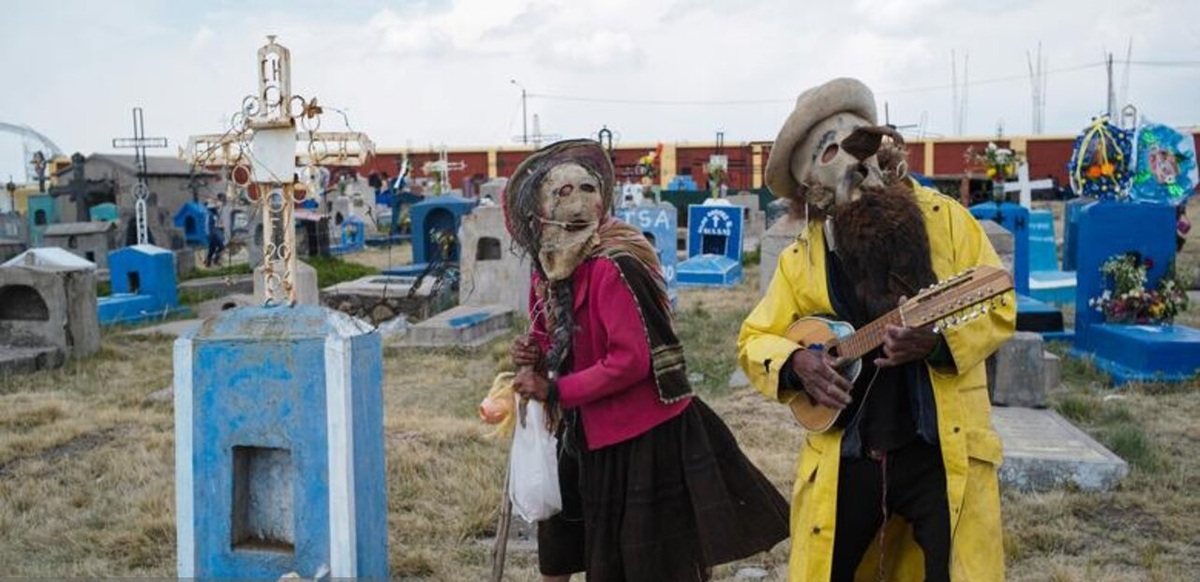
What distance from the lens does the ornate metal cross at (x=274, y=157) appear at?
3660mm

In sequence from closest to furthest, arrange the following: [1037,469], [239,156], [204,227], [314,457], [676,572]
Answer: [676,572] < [314,457] < [239,156] < [1037,469] < [204,227]

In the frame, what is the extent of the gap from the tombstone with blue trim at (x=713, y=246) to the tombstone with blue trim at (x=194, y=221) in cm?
1304

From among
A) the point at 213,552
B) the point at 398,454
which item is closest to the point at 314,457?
the point at 213,552

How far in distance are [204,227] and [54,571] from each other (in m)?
21.6

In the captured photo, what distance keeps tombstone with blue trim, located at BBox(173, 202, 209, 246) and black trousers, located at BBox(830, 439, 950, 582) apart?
23.9 m

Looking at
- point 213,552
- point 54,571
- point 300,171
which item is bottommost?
point 54,571

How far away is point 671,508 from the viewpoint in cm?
327

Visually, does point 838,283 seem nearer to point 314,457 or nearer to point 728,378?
point 314,457

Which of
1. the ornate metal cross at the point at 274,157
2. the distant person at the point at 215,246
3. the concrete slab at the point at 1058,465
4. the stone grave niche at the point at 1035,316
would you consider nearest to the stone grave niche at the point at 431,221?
the distant person at the point at 215,246

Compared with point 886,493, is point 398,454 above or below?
below

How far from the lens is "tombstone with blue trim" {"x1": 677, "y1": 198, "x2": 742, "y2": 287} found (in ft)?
50.5

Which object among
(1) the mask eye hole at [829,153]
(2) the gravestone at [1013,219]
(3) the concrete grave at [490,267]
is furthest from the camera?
(3) the concrete grave at [490,267]

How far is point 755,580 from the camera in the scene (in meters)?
4.43

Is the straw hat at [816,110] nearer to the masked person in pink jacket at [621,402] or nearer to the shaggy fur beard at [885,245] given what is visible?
the shaggy fur beard at [885,245]
